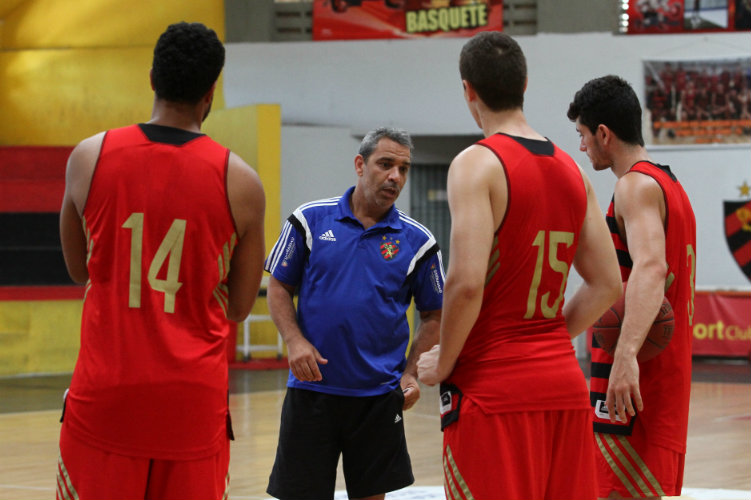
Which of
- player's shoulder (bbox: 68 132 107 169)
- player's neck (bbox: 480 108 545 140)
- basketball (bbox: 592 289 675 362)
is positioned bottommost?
basketball (bbox: 592 289 675 362)

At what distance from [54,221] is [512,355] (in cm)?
1145

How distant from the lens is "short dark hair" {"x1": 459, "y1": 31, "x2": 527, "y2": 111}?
262 cm

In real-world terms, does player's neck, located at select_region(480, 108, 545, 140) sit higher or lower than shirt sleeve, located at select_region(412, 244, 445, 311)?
higher

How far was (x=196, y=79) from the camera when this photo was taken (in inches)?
96.8

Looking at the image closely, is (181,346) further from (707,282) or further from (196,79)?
(707,282)

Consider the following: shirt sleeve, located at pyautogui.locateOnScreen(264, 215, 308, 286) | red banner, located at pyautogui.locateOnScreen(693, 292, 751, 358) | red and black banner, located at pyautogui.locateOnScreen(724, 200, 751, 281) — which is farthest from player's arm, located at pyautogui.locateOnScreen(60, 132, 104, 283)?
red and black banner, located at pyautogui.locateOnScreen(724, 200, 751, 281)

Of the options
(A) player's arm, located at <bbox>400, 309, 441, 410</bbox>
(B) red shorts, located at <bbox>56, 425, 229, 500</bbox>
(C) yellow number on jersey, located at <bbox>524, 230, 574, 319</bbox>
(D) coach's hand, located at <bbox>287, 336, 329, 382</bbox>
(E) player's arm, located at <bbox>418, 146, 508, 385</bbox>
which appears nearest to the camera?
(B) red shorts, located at <bbox>56, 425, 229, 500</bbox>

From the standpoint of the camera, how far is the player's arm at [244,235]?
250 cm

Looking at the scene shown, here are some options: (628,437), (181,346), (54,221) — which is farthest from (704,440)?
(54,221)

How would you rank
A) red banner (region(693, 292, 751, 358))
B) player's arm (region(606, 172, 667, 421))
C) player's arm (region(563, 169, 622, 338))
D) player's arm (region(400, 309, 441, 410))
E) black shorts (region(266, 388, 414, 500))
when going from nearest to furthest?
player's arm (region(563, 169, 622, 338)) < player's arm (region(606, 172, 667, 421)) < black shorts (region(266, 388, 414, 500)) < player's arm (region(400, 309, 441, 410)) < red banner (region(693, 292, 751, 358))

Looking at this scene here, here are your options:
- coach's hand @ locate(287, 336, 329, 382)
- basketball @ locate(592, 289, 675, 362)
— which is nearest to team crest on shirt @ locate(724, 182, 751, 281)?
basketball @ locate(592, 289, 675, 362)

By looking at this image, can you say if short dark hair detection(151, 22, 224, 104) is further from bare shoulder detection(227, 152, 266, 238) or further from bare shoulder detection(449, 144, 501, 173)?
bare shoulder detection(449, 144, 501, 173)

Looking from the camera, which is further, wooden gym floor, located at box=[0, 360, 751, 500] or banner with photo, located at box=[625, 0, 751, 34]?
banner with photo, located at box=[625, 0, 751, 34]

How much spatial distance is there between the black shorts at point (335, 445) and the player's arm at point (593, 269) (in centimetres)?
109
